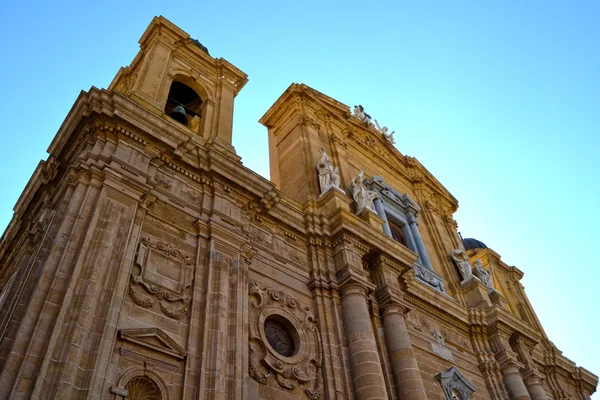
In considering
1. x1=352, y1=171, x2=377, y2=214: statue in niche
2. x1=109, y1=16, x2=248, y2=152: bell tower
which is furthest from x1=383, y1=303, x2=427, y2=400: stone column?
x1=109, y1=16, x2=248, y2=152: bell tower

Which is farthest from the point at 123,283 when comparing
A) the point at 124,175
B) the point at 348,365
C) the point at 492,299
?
the point at 492,299

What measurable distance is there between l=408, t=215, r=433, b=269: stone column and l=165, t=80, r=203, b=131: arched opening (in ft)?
32.1

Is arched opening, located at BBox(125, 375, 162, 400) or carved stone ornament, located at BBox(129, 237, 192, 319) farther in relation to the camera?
carved stone ornament, located at BBox(129, 237, 192, 319)

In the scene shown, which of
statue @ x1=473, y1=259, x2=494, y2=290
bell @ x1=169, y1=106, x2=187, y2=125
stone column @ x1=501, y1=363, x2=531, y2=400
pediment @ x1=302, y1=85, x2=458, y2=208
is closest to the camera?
bell @ x1=169, y1=106, x2=187, y2=125

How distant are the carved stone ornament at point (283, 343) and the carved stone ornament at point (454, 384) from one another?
4679 mm

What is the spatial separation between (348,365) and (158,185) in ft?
19.8

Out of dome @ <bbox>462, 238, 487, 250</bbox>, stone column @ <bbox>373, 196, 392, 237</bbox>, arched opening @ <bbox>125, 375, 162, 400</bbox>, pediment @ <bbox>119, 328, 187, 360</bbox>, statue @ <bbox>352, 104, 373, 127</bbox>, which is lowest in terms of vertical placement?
arched opening @ <bbox>125, 375, 162, 400</bbox>

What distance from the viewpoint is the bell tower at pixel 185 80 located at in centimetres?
1516

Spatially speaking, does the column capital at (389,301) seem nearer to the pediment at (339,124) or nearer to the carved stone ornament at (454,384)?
the carved stone ornament at (454,384)

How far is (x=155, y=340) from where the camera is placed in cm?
934

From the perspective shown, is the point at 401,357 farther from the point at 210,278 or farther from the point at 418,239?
the point at 418,239

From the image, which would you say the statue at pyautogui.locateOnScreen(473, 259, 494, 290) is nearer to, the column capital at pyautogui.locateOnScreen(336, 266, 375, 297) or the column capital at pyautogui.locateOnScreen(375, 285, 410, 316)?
the column capital at pyautogui.locateOnScreen(375, 285, 410, 316)

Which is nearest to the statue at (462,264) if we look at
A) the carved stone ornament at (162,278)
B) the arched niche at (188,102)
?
the arched niche at (188,102)

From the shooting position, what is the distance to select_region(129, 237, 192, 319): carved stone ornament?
9953 millimetres
